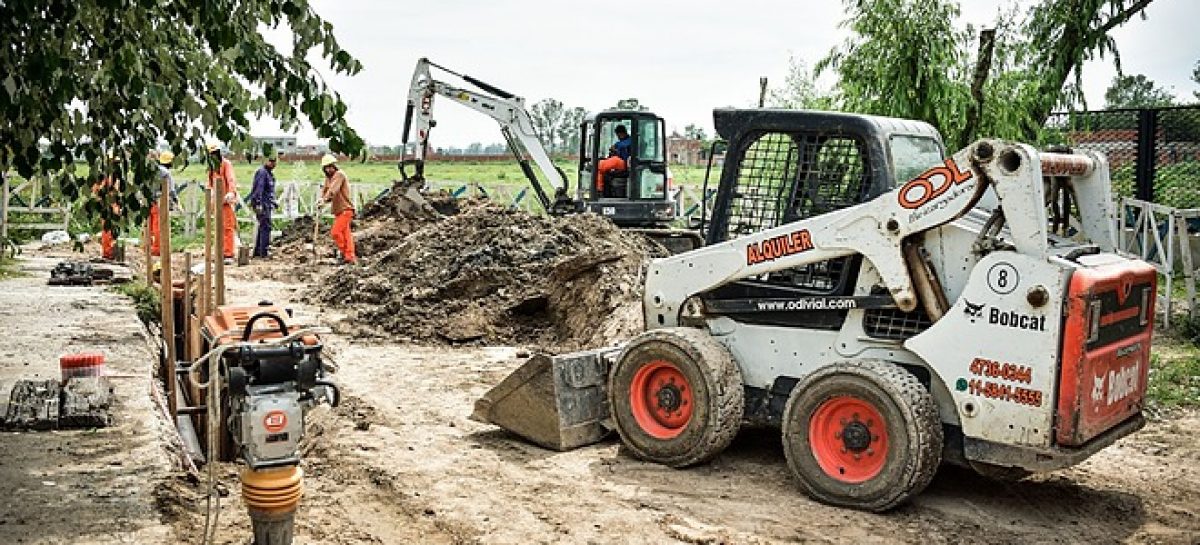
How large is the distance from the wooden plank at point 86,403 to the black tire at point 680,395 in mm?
3242

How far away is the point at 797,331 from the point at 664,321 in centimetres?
103

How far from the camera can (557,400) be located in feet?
24.5

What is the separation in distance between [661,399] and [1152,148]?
1007 centimetres

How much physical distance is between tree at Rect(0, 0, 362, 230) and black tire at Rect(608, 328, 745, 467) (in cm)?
233

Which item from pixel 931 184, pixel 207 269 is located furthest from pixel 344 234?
pixel 931 184

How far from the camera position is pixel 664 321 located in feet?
24.9

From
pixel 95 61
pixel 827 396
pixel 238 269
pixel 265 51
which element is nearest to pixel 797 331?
pixel 827 396

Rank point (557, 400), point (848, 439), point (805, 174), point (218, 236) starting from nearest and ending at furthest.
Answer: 1. point (848, 439)
2. point (805, 174)
3. point (557, 400)
4. point (218, 236)

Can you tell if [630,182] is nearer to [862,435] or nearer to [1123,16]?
[1123,16]

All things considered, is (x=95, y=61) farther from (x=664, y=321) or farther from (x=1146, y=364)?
(x=1146, y=364)

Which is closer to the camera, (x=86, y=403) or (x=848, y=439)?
(x=848, y=439)

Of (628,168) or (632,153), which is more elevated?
(632,153)

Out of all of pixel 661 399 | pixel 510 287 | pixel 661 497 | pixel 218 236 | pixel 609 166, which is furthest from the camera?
pixel 609 166

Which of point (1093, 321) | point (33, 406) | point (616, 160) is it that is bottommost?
point (33, 406)
